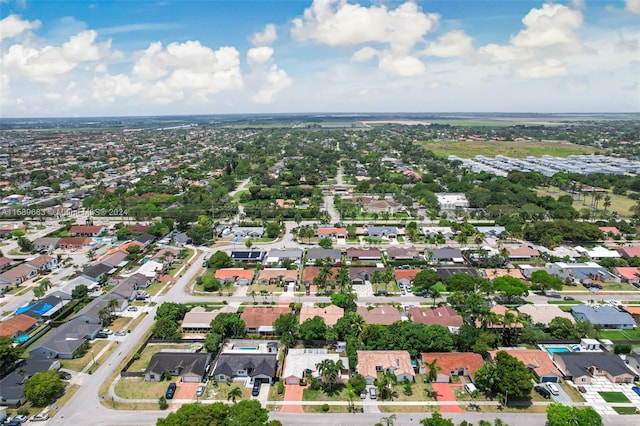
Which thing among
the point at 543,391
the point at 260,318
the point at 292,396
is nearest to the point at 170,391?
the point at 292,396

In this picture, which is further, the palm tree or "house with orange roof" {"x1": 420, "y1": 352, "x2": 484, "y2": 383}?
"house with orange roof" {"x1": 420, "y1": 352, "x2": 484, "y2": 383}

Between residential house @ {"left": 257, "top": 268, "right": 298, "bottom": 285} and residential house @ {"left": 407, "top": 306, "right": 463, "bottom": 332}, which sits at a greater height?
residential house @ {"left": 257, "top": 268, "right": 298, "bottom": 285}

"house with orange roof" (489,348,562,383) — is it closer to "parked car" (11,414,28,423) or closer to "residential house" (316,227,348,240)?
"residential house" (316,227,348,240)

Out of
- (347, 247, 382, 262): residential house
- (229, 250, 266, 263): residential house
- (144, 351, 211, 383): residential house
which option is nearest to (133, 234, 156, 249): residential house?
(229, 250, 266, 263): residential house

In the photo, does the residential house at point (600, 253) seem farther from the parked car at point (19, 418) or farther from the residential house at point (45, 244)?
the residential house at point (45, 244)

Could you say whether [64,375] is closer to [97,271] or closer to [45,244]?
[97,271]

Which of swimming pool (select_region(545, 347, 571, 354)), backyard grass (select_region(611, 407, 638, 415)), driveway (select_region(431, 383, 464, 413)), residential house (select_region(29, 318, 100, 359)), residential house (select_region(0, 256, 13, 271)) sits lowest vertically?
backyard grass (select_region(611, 407, 638, 415))
